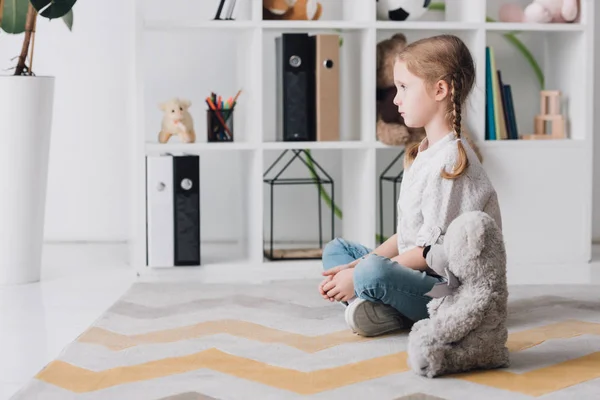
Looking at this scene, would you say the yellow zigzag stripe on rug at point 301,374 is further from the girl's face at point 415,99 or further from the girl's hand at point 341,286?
the girl's face at point 415,99

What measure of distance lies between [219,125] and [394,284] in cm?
103

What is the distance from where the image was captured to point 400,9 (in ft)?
8.38

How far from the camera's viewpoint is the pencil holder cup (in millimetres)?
2561

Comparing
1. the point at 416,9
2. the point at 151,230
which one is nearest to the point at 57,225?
the point at 151,230

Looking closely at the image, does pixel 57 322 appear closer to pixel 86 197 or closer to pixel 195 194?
pixel 195 194

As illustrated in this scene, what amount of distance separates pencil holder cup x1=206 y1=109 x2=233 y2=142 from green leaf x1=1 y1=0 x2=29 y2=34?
0.56 meters

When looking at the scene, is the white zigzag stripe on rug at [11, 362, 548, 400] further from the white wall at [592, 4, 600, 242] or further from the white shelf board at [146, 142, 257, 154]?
the white wall at [592, 4, 600, 242]

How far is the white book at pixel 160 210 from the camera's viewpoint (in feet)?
8.06

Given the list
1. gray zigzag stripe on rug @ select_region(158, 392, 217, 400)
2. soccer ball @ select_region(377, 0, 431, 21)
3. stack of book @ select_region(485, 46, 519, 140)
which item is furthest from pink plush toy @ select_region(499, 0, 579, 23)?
gray zigzag stripe on rug @ select_region(158, 392, 217, 400)

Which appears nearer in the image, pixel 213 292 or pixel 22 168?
pixel 213 292

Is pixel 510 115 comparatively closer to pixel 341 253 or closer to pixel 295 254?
pixel 295 254

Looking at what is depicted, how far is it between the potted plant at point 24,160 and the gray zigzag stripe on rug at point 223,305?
457 millimetres

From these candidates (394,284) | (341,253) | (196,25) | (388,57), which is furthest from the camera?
(388,57)

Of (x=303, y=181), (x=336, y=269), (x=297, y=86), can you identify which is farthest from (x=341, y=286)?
(x=303, y=181)
